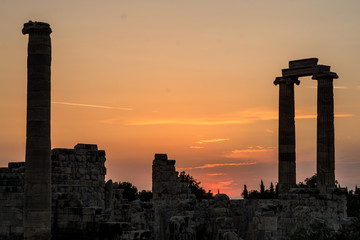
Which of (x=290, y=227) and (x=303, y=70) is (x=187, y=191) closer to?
(x=290, y=227)

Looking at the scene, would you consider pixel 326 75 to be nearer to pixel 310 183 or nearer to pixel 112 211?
pixel 112 211

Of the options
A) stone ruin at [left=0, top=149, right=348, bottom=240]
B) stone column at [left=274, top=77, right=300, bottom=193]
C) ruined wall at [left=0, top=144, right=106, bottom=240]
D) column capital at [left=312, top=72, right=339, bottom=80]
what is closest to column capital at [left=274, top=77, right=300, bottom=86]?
stone column at [left=274, top=77, right=300, bottom=193]

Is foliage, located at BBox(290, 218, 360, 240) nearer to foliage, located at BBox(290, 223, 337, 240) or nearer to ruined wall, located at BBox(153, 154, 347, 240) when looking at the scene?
foliage, located at BBox(290, 223, 337, 240)

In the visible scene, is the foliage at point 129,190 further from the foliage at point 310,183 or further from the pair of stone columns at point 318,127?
the pair of stone columns at point 318,127

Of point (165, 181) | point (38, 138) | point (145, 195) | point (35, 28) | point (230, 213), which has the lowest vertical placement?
point (230, 213)

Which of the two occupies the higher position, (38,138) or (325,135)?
(325,135)

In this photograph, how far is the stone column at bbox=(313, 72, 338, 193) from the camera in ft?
135

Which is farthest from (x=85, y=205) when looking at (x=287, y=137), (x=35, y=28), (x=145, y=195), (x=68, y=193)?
(x=145, y=195)

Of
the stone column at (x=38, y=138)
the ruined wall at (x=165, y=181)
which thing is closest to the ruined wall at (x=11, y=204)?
the stone column at (x=38, y=138)

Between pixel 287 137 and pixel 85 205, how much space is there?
62.7 feet

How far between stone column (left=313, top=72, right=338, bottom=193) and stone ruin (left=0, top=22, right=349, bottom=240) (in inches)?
280

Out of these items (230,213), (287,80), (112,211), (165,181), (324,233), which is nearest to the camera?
(324,233)

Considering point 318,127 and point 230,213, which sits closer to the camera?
point 230,213

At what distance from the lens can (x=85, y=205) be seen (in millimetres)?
26562
